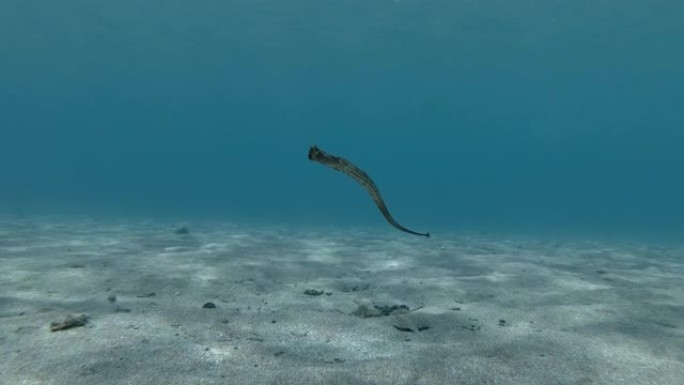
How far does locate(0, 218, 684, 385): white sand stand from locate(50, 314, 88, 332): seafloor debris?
76 mm

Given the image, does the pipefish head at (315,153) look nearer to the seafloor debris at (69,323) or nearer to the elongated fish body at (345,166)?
the elongated fish body at (345,166)

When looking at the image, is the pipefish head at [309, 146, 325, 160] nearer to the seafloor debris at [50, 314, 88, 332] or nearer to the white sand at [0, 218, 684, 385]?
the white sand at [0, 218, 684, 385]

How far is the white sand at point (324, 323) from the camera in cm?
330

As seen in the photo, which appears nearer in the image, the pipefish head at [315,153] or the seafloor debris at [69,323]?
the pipefish head at [315,153]

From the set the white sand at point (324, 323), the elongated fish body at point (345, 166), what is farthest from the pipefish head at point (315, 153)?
the white sand at point (324, 323)

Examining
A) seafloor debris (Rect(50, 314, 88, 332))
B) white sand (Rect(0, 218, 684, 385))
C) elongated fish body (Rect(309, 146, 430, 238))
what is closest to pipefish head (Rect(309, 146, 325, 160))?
elongated fish body (Rect(309, 146, 430, 238))

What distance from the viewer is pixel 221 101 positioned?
78.8m

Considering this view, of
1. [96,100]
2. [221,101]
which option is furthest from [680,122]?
[96,100]

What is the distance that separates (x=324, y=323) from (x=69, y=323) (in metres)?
2.55

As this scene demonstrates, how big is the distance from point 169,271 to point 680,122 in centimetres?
9143

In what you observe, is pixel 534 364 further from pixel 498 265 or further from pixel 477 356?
pixel 498 265

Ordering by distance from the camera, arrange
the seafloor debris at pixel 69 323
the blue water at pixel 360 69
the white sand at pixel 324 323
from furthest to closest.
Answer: the blue water at pixel 360 69 < the seafloor debris at pixel 69 323 < the white sand at pixel 324 323

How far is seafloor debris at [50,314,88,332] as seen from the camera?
4.06 metres

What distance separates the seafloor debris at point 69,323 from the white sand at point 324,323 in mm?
76
